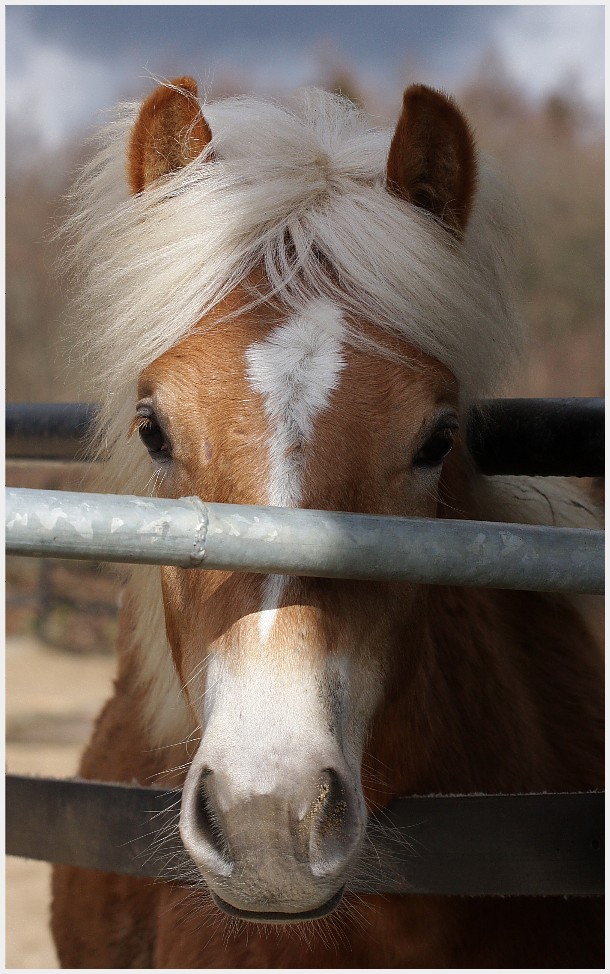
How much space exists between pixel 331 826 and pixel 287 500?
1.53 feet

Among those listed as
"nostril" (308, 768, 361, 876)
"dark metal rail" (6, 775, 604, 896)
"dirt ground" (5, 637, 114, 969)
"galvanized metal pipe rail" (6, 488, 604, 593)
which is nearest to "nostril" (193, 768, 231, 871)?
"nostril" (308, 768, 361, 876)

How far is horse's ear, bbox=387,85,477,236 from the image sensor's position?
68.7 inches

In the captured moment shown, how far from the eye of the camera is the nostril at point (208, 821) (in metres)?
1.25

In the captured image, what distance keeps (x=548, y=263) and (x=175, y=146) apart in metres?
13.4

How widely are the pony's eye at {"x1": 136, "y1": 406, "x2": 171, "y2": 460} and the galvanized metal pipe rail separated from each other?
604 mm

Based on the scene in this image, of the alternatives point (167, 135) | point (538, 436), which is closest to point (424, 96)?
point (167, 135)

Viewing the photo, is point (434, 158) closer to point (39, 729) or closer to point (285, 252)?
point (285, 252)

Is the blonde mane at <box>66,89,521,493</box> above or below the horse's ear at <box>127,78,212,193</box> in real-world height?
below

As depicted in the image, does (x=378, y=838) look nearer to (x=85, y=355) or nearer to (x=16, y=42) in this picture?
(x=85, y=355)

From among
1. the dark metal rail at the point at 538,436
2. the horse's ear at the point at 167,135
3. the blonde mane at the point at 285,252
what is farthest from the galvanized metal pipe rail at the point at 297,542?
the horse's ear at the point at 167,135

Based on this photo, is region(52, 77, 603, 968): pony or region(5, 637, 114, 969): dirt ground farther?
region(5, 637, 114, 969): dirt ground

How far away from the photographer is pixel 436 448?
167 cm

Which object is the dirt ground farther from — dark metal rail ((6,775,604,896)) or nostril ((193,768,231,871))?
nostril ((193,768,231,871))

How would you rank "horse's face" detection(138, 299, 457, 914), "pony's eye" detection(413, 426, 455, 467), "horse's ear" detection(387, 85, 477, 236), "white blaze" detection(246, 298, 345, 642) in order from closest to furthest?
"horse's face" detection(138, 299, 457, 914) → "white blaze" detection(246, 298, 345, 642) → "pony's eye" detection(413, 426, 455, 467) → "horse's ear" detection(387, 85, 477, 236)
